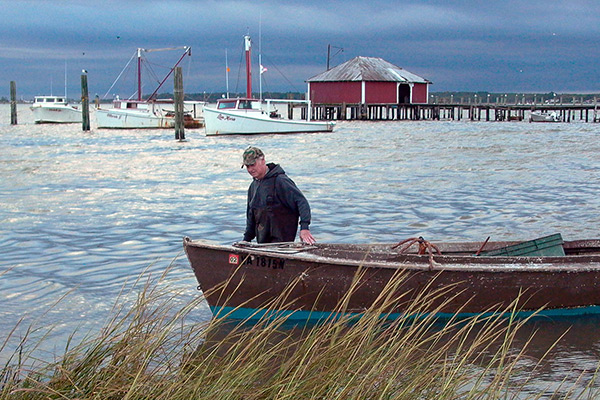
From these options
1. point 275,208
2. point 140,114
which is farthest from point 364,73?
point 275,208

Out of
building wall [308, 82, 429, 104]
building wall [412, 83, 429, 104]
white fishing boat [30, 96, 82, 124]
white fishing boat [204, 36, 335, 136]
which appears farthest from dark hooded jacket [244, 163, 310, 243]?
white fishing boat [30, 96, 82, 124]

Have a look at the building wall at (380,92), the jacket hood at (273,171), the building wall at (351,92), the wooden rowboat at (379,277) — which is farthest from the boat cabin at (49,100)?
the wooden rowboat at (379,277)

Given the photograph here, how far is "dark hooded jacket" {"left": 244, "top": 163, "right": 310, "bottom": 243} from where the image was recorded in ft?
23.9

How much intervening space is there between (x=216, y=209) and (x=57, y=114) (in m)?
59.9

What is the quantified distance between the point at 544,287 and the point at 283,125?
39181 mm

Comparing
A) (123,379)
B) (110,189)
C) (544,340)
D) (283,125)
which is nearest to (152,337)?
(123,379)

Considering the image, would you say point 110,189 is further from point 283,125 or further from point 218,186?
point 283,125

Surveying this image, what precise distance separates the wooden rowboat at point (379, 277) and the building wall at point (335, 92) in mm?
55739

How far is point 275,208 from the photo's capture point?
294 inches

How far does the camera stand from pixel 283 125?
1821 inches

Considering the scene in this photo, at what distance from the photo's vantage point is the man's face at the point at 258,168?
7152 mm

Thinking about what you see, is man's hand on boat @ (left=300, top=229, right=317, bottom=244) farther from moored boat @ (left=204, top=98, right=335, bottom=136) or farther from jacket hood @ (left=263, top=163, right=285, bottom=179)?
A: moored boat @ (left=204, top=98, right=335, bottom=136)

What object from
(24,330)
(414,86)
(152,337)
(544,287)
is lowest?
(24,330)

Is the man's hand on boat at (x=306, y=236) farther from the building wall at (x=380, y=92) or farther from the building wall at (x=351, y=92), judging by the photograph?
the building wall at (x=380, y=92)
